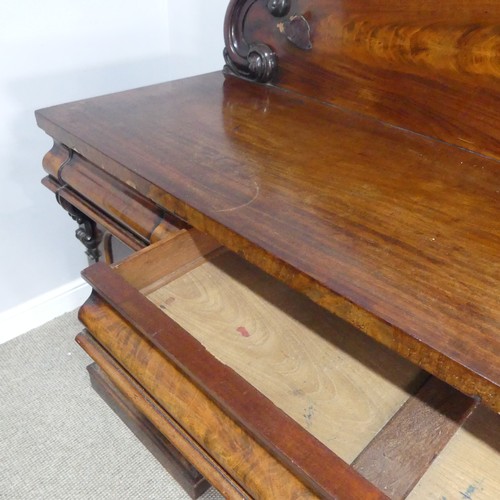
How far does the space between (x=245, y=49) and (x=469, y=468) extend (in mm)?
641

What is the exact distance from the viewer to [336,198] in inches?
18.8

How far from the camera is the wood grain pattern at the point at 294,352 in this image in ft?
1.64

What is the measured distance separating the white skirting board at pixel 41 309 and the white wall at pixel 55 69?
16 millimetres

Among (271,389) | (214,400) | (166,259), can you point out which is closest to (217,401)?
(214,400)

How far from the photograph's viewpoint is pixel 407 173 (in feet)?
1.72

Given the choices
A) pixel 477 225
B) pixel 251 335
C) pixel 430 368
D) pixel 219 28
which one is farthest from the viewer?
pixel 219 28

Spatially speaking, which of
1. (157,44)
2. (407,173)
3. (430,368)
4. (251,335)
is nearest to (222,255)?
(251,335)

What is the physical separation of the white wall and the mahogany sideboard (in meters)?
0.31

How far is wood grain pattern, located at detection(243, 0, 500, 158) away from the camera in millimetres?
552

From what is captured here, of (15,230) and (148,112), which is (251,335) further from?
(15,230)

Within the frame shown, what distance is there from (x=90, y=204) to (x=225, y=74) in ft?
1.04

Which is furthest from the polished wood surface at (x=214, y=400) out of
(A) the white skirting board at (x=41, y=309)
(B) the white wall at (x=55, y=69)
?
(A) the white skirting board at (x=41, y=309)

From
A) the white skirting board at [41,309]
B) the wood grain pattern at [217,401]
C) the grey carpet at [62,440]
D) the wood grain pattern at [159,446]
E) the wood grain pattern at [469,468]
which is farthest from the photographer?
the white skirting board at [41,309]

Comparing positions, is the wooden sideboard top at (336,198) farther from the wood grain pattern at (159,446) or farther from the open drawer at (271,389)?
the wood grain pattern at (159,446)
